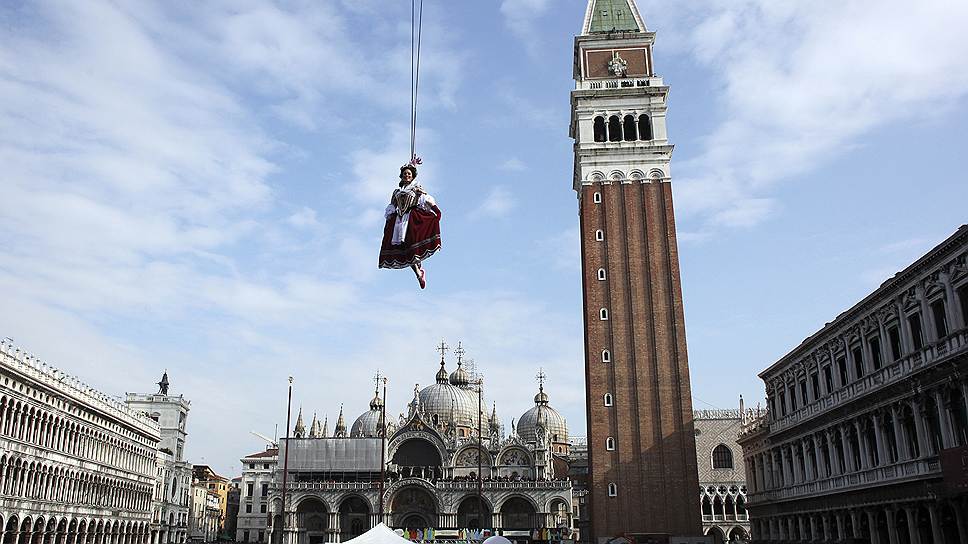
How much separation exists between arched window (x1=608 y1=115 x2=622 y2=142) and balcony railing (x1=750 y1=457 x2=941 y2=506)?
28273 millimetres

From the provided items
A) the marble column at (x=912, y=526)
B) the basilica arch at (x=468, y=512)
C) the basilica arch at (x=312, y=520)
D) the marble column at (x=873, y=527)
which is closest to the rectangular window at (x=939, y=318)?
the marble column at (x=912, y=526)

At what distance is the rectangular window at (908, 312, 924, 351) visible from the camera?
95.0 ft

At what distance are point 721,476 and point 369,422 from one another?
138ft

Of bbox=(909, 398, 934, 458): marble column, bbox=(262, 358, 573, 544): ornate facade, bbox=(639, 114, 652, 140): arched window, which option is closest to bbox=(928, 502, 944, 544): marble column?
bbox=(909, 398, 934, 458): marble column

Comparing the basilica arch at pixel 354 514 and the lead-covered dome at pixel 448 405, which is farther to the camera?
the lead-covered dome at pixel 448 405

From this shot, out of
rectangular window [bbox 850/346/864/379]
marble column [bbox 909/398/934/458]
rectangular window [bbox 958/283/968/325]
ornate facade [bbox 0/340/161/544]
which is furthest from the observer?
ornate facade [bbox 0/340/161/544]

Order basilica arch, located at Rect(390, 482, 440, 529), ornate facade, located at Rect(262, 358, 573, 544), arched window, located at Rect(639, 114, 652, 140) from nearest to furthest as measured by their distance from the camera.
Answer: arched window, located at Rect(639, 114, 652, 140), ornate facade, located at Rect(262, 358, 573, 544), basilica arch, located at Rect(390, 482, 440, 529)

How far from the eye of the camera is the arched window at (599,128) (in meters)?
63.2

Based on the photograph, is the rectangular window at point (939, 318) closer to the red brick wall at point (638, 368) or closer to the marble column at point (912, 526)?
the marble column at point (912, 526)

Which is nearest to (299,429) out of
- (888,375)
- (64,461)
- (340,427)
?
(340,427)

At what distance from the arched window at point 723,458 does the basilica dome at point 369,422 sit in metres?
38.3

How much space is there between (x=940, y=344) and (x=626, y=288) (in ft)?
107

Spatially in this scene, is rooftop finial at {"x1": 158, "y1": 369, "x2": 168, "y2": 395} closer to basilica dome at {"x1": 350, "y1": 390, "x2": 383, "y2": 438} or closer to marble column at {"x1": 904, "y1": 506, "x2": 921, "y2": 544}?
basilica dome at {"x1": 350, "y1": 390, "x2": 383, "y2": 438}

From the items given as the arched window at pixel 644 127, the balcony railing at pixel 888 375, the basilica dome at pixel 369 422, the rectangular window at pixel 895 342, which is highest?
the arched window at pixel 644 127
